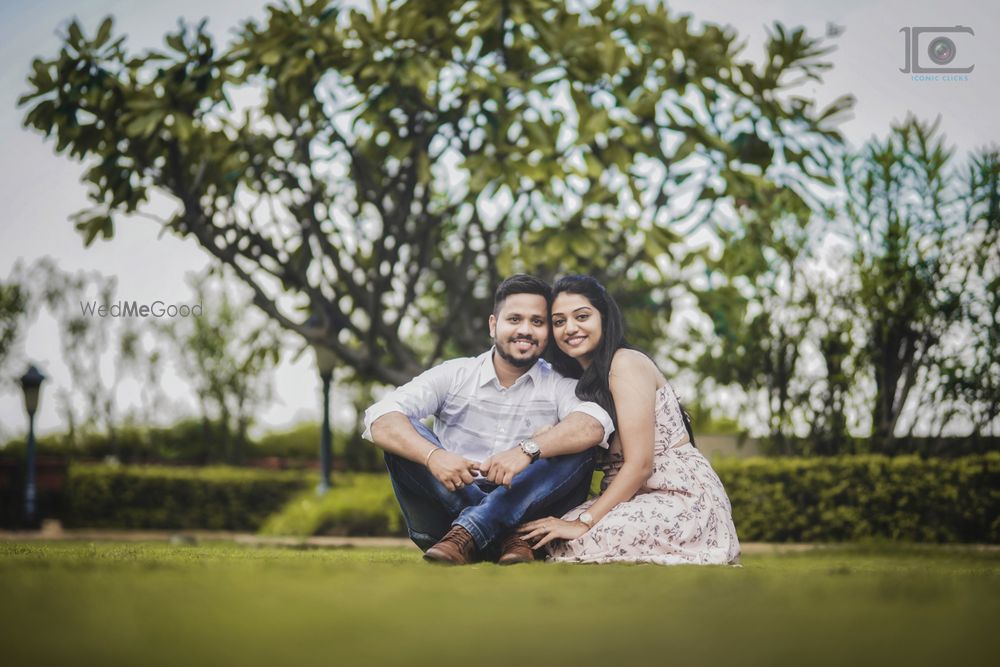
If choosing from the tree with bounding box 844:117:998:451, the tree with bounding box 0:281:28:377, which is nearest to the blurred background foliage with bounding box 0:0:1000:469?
the tree with bounding box 844:117:998:451

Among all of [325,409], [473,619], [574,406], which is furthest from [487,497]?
[325,409]

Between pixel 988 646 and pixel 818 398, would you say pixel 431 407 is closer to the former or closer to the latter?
pixel 988 646

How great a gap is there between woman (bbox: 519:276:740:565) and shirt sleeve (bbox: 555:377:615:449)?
0.17 feet

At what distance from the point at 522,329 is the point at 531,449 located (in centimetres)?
64

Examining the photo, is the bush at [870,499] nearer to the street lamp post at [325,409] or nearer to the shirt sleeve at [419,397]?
the street lamp post at [325,409]

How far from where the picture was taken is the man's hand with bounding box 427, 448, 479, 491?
399 cm

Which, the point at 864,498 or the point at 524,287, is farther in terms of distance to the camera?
the point at 864,498

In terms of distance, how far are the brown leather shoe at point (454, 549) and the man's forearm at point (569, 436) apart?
1.56ft

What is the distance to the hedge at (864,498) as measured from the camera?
31.4 feet

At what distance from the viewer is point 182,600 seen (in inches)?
91.0

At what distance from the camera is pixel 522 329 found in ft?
14.8

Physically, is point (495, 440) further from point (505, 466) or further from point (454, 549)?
point (454, 549)

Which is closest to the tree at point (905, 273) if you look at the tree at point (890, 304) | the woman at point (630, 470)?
the tree at point (890, 304)

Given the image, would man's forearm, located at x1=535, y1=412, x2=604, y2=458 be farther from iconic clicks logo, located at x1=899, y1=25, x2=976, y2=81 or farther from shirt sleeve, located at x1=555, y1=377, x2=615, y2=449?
iconic clicks logo, located at x1=899, y1=25, x2=976, y2=81
